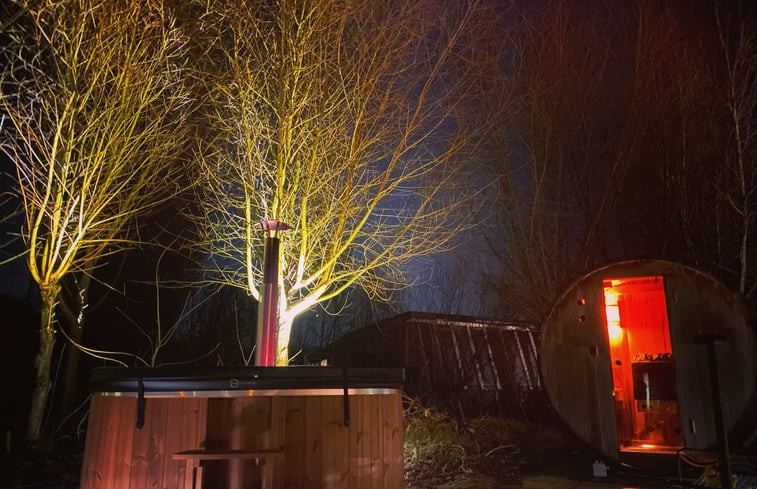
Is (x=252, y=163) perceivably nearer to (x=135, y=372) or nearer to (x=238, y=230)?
(x=238, y=230)

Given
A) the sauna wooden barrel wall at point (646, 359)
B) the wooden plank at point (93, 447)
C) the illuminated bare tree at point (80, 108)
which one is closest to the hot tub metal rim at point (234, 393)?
the wooden plank at point (93, 447)

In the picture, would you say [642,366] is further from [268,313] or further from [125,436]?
[125,436]

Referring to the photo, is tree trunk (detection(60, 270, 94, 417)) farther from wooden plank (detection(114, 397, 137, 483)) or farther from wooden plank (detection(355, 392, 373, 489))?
wooden plank (detection(355, 392, 373, 489))

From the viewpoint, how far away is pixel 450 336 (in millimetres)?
10789

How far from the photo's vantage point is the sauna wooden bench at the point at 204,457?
2.98 metres

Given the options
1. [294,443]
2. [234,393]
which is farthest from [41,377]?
[294,443]

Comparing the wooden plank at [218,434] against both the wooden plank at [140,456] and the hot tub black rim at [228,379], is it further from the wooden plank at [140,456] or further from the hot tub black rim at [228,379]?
the wooden plank at [140,456]

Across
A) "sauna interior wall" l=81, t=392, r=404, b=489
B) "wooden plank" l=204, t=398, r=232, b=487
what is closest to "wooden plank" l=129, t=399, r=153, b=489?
"sauna interior wall" l=81, t=392, r=404, b=489

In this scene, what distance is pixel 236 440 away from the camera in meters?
3.18

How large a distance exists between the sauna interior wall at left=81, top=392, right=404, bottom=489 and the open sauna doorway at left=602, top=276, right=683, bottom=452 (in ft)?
16.3

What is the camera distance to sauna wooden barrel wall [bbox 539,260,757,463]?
5.19 m

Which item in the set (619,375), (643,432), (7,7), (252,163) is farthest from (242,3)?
(643,432)

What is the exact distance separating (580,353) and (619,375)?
6.93 feet

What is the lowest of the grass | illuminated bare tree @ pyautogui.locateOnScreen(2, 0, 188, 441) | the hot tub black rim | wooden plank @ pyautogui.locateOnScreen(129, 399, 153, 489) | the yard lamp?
the grass
